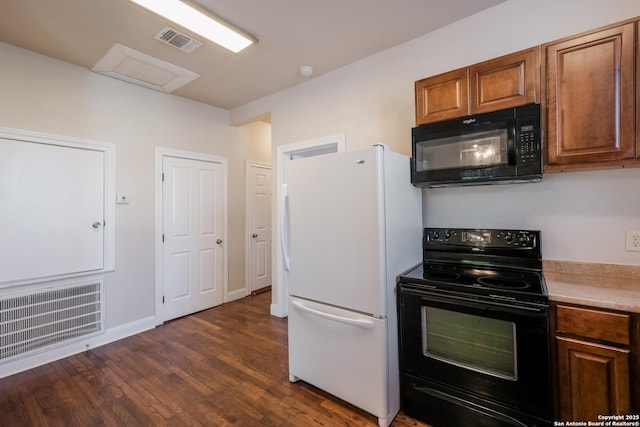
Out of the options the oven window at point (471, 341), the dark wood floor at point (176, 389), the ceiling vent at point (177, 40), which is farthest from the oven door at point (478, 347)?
the ceiling vent at point (177, 40)

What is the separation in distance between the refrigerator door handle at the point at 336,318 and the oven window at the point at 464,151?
1095mm

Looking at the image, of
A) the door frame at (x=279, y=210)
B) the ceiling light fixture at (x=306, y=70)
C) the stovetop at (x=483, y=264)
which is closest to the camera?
the stovetop at (x=483, y=264)

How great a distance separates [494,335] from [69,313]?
11.6ft

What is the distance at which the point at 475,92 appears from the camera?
185 centimetres

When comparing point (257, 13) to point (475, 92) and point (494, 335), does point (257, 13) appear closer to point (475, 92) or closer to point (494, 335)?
point (475, 92)

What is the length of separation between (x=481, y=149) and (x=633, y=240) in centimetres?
99

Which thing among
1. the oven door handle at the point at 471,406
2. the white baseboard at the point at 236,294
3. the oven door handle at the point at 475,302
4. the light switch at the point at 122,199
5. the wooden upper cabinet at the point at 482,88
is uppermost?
the wooden upper cabinet at the point at 482,88

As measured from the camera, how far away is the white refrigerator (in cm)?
173

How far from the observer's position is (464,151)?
188 cm

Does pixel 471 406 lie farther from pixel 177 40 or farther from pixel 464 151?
pixel 177 40

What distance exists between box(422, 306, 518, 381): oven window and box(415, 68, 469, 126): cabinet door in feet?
4.18

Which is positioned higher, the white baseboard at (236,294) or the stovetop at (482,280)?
the stovetop at (482,280)

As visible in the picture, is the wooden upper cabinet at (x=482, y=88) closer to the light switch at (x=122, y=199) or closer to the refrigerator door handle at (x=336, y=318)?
the refrigerator door handle at (x=336, y=318)

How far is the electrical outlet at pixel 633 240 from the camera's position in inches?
65.8
